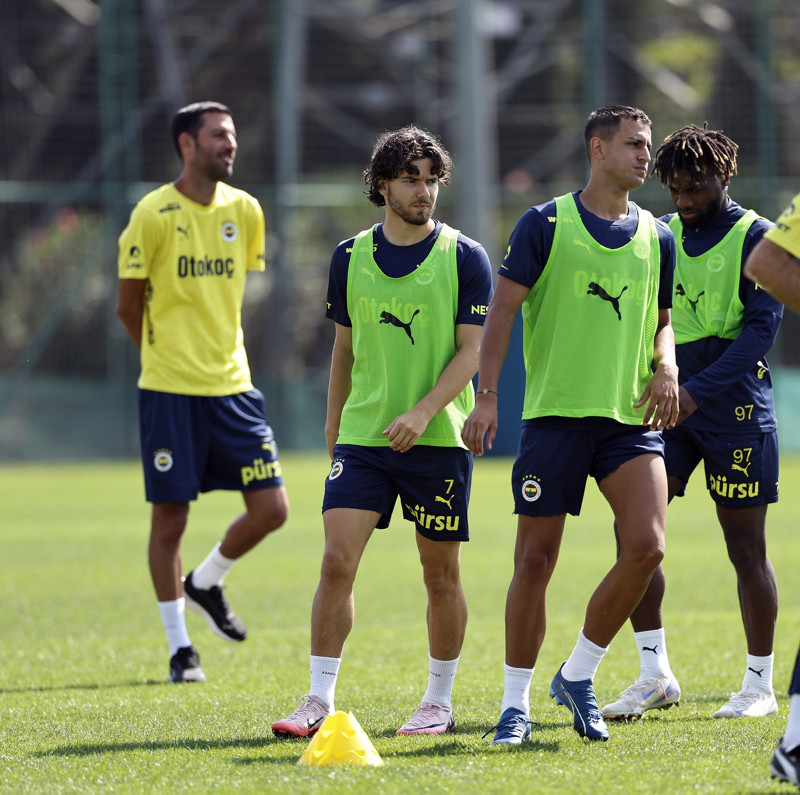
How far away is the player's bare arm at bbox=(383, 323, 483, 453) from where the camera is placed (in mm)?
5117

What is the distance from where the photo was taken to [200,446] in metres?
7.04

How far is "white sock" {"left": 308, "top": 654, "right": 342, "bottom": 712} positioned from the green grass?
236mm

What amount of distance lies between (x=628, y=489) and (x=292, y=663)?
2.75m

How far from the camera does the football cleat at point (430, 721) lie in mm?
5250

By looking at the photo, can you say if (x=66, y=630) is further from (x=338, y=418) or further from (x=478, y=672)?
(x=338, y=418)

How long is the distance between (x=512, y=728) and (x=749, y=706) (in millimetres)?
1190

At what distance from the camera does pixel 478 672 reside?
6.80 meters

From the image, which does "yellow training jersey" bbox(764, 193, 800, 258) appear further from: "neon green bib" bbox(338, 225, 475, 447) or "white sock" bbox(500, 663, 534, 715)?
"white sock" bbox(500, 663, 534, 715)

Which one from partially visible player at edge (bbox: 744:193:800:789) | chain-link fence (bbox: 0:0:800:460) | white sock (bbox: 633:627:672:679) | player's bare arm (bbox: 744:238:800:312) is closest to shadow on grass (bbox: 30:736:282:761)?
white sock (bbox: 633:627:672:679)

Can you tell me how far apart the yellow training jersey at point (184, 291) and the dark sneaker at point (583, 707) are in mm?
2706

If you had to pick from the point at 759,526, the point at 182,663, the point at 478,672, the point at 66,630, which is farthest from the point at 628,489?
the point at 66,630

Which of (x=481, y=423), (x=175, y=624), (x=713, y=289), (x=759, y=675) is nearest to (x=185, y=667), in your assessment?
(x=175, y=624)

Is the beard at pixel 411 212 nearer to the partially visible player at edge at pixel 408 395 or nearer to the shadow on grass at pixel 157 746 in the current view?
the partially visible player at edge at pixel 408 395

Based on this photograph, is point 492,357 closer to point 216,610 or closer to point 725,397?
point 725,397
